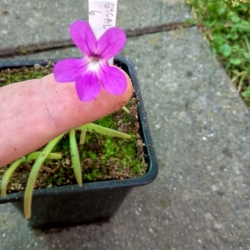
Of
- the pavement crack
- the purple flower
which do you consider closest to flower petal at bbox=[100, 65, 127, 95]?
the purple flower

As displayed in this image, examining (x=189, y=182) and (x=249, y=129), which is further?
(x=249, y=129)

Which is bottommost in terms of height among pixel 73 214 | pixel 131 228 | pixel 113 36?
pixel 131 228

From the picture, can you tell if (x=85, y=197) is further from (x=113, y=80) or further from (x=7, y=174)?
(x=113, y=80)

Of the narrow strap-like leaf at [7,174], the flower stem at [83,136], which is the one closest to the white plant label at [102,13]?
the flower stem at [83,136]

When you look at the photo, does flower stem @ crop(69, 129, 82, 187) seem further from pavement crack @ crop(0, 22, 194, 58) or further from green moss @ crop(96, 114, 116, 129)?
pavement crack @ crop(0, 22, 194, 58)

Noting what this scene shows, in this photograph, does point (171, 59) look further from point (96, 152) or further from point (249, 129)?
point (96, 152)

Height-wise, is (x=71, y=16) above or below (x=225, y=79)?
above

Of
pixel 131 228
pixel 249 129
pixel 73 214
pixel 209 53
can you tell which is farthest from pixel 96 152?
pixel 209 53
